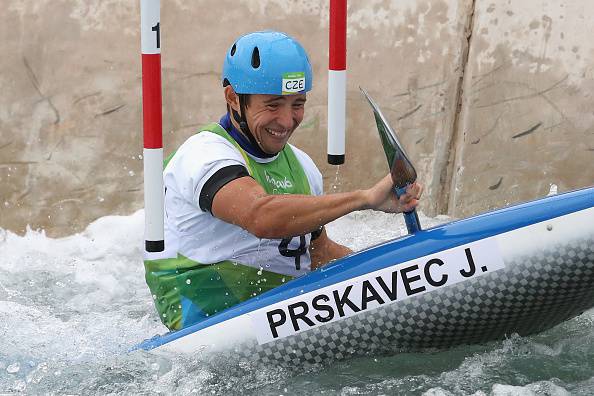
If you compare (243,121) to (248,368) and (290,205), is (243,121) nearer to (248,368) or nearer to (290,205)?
(290,205)

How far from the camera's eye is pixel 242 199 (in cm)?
341

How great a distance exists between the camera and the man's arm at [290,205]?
10.9ft

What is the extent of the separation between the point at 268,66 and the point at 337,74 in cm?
121

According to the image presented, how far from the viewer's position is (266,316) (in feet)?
11.4

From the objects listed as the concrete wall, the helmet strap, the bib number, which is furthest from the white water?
the concrete wall

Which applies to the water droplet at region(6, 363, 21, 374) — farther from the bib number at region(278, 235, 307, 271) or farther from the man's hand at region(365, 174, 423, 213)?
the man's hand at region(365, 174, 423, 213)

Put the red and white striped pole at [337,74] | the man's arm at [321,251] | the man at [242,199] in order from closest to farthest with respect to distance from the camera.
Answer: the man at [242,199] < the man's arm at [321,251] < the red and white striped pole at [337,74]

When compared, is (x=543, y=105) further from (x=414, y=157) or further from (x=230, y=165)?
(x=230, y=165)

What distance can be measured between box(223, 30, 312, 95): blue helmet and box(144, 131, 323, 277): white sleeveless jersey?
0.20 metres

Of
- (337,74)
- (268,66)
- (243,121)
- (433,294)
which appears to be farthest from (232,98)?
(337,74)

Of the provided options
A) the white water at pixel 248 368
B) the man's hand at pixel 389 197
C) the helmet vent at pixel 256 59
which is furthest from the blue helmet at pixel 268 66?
the white water at pixel 248 368

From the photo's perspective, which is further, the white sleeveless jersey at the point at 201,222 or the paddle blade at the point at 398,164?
the white sleeveless jersey at the point at 201,222

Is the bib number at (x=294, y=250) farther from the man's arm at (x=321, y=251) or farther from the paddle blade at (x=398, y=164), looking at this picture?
the paddle blade at (x=398, y=164)

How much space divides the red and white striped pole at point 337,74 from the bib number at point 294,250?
3.33 ft
